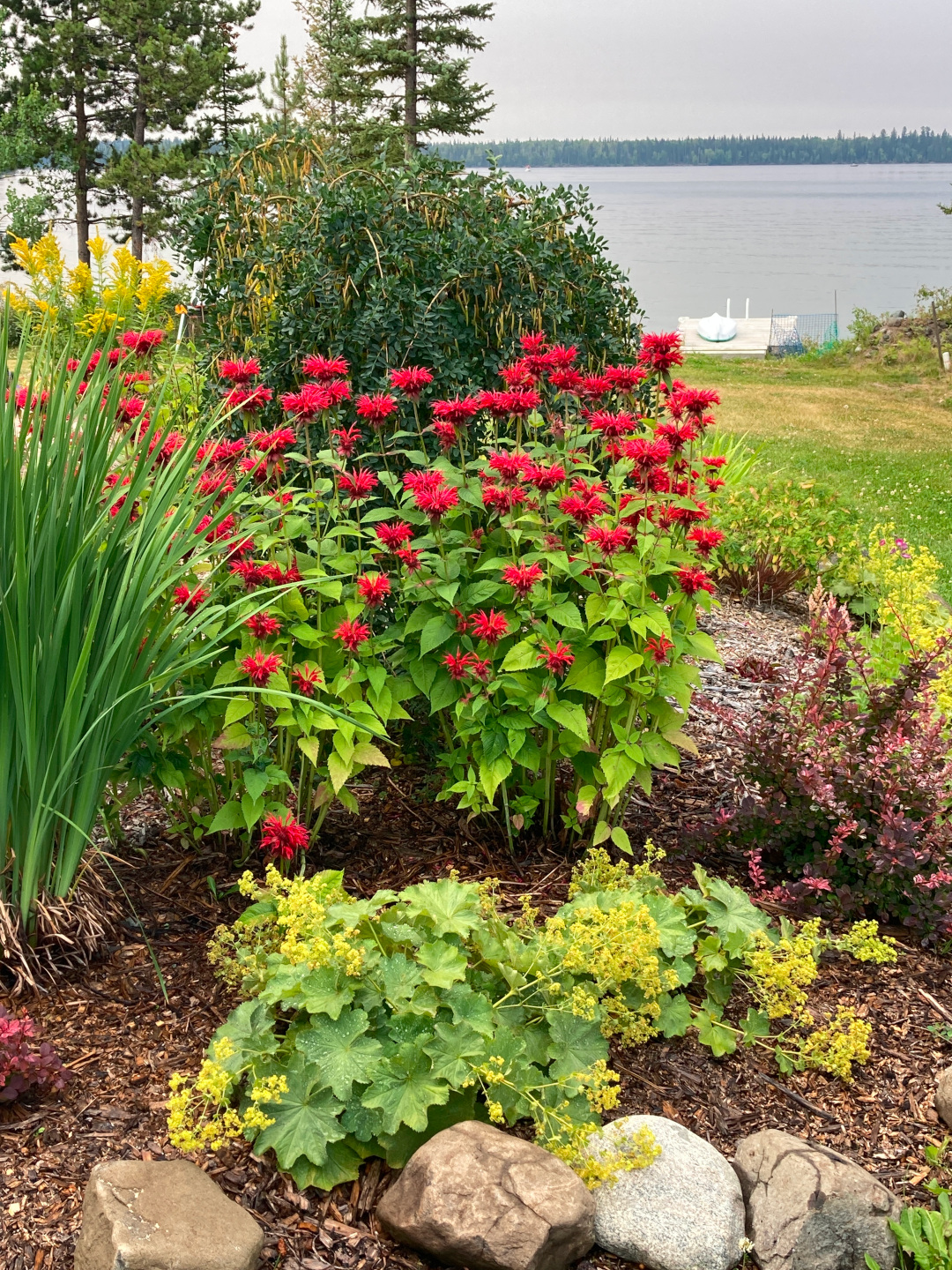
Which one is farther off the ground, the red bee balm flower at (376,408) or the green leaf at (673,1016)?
the red bee balm flower at (376,408)

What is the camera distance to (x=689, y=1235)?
6.75ft

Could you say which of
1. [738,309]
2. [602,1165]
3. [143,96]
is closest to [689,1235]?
[602,1165]

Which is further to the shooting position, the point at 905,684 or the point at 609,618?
the point at 905,684

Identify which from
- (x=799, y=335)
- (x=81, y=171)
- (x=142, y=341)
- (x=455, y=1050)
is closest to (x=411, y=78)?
(x=81, y=171)

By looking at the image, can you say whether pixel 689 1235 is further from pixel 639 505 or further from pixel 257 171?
pixel 257 171

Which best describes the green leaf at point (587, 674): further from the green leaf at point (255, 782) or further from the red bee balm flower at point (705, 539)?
the green leaf at point (255, 782)

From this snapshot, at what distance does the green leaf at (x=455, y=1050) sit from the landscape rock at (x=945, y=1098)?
1.11 m

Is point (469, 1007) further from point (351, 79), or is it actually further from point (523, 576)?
point (351, 79)

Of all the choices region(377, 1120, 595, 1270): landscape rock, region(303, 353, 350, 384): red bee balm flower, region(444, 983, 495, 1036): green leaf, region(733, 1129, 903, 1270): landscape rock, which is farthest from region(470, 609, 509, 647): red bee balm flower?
region(733, 1129, 903, 1270): landscape rock

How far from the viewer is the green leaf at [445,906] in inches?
89.7

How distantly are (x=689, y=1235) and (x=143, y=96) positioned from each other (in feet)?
111

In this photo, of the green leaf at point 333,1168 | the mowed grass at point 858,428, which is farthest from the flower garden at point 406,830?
the mowed grass at point 858,428

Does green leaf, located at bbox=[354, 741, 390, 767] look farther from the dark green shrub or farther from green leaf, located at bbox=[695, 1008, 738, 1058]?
the dark green shrub

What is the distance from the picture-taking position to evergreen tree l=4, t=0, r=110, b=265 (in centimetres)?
2914
